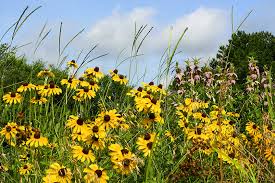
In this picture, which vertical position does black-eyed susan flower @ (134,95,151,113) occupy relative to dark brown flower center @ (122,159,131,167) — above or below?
above

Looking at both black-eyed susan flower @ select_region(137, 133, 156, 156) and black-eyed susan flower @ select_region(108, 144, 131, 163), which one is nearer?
black-eyed susan flower @ select_region(108, 144, 131, 163)

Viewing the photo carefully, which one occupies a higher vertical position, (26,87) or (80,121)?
(26,87)

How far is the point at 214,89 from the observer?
9.84 meters

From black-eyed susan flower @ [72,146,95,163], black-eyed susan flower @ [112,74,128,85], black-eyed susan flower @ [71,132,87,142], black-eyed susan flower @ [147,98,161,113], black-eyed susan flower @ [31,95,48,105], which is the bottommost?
black-eyed susan flower @ [72,146,95,163]

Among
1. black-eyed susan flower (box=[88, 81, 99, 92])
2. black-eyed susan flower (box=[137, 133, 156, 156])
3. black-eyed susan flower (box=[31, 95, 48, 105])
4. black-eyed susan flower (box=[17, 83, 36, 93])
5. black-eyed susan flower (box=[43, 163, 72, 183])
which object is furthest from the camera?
black-eyed susan flower (box=[88, 81, 99, 92])

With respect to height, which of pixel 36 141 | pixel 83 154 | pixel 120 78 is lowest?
pixel 83 154

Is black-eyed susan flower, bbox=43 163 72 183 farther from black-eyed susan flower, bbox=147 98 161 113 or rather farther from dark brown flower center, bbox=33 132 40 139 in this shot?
black-eyed susan flower, bbox=147 98 161 113

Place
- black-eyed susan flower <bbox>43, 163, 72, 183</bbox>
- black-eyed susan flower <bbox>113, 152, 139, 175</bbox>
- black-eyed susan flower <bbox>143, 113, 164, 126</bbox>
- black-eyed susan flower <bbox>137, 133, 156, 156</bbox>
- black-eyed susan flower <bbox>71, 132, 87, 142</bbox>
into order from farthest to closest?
black-eyed susan flower <bbox>143, 113, 164, 126</bbox>, black-eyed susan flower <bbox>137, 133, 156, 156</bbox>, black-eyed susan flower <bbox>71, 132, 87, 142</bbox>, black-eyed susan flower <bbox>113, 152, 139, 175</bbox>, black-eyed susan flower <bbox>43, 163, 72, 183</bbox>

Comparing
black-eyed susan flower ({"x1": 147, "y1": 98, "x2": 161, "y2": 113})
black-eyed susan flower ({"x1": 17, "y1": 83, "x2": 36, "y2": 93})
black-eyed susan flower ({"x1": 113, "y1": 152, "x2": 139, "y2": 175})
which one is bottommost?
black-eyed susan flower ({"x1": 113, "y1": 152, "x2": 139, "y2": 175})

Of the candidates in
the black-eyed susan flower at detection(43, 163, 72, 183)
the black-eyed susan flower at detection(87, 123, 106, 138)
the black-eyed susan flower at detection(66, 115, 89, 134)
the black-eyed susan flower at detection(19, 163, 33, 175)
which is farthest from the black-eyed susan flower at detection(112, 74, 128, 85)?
the black-eyed susan flower at detection(43, 163, 72, 183)

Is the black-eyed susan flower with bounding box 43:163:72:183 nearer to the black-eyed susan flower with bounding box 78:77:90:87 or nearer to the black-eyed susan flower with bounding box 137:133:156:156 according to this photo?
the black-eyed susan flower with bounding box 137:133:156:156

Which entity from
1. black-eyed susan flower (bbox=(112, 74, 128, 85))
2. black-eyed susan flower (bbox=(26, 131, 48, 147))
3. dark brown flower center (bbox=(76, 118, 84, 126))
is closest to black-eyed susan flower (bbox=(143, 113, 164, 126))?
dark brown flower center (bbox=(76, 118, 84, 126))

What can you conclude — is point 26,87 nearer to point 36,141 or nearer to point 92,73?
point 92,73

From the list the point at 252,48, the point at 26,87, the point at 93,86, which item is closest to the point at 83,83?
the point at 93,86
